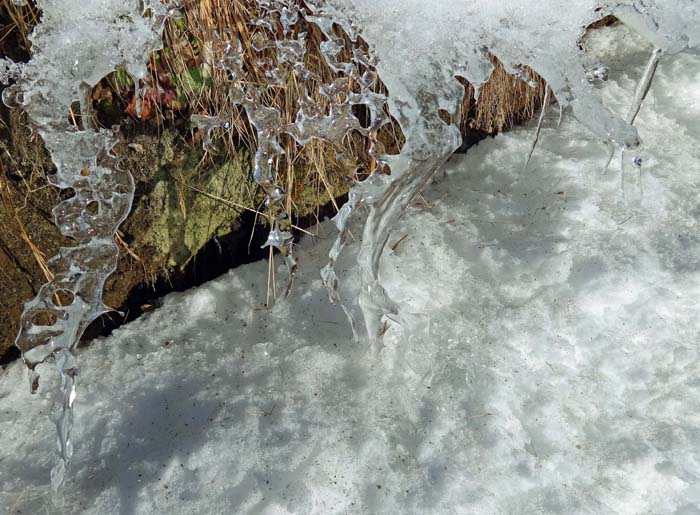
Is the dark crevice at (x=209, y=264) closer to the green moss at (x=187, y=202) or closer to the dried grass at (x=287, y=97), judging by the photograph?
the green moss at (x=187, y=202)

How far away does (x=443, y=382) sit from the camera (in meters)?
1.75

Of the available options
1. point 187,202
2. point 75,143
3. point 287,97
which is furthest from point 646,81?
point 75,143

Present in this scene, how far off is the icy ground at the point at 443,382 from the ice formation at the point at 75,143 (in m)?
0.17

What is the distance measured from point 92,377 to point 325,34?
123 cm

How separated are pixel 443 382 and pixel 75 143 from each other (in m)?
1.19

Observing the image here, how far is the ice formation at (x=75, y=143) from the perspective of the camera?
148 cm

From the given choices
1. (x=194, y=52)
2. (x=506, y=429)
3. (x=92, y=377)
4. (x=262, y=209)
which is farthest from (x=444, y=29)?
(x=92, y=377)

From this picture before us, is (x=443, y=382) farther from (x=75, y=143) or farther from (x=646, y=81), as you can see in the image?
(x=75, y=143)

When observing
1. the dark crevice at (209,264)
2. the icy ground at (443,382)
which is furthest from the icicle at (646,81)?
the dark crevice at (209,264)

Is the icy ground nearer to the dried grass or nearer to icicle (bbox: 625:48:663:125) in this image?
the dried grass

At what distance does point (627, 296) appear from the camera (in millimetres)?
1820

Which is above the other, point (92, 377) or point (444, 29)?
point (444, 29)

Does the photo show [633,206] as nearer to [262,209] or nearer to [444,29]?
[444,29]

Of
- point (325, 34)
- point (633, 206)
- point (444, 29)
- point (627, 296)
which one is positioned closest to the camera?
point (444, 29)
